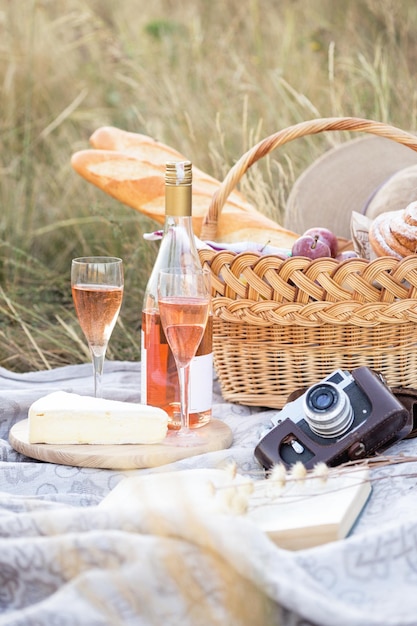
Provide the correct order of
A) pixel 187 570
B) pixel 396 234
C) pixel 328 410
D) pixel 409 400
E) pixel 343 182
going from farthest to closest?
pixel 343 182 → pixel 396 234 → pixel 409 400 → pixel 328 410 → pixel 187 570

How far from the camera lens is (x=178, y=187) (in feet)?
5.52

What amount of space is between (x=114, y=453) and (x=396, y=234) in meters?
0.74

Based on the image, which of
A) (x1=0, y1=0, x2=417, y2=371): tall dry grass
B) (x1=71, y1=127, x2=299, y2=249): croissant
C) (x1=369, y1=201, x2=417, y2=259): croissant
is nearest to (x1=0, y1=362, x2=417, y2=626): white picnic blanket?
(x1=369, y1=201, x2=417, y2=259): croissant

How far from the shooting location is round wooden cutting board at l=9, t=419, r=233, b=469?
1619 millimetres

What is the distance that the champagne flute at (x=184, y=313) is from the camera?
1576mm

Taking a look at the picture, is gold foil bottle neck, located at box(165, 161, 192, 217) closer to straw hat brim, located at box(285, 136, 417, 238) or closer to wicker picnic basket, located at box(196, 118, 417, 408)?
wicker picnic basket, located at box(196, 118, 417, 408)

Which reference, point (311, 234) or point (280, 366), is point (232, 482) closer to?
point (280, 366)

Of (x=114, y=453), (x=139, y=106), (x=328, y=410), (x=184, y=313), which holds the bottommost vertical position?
(x=114, y=453)

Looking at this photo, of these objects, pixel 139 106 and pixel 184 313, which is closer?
pixel 184 313

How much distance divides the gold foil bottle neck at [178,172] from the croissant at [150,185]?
61 cm

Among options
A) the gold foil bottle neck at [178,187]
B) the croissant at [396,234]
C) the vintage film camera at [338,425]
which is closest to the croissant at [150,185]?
the croissant at [396,234]

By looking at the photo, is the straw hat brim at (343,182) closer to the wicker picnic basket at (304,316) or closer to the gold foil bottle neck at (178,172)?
the wicker picnic basket at (304,316)

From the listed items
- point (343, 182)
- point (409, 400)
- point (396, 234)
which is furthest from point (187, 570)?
point (343, 182)

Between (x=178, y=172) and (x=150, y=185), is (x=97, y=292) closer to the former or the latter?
(x=178, y=172)
